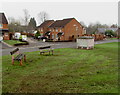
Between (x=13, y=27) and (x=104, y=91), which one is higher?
(x=13, y=27)

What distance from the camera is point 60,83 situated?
5.95m

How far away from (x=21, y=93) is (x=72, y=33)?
44547 mm

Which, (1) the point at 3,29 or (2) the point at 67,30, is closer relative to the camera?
(1) the point at 3,29

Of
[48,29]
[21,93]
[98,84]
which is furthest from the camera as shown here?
[48,29]

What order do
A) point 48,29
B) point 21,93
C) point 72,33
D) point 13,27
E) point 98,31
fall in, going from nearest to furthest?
point 21,93, point 72,33, point 48,29, point 13,27, point 98,31

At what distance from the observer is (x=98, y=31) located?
289 ft

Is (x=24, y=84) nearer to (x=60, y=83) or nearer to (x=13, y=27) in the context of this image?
(x=60, y=83)

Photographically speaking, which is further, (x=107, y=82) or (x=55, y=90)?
(x=107, y=82)

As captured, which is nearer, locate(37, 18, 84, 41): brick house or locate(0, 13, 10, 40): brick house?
locate(0, 13, 10, 40): brick house

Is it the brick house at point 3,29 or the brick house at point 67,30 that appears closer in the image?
the brick house at point 3,29

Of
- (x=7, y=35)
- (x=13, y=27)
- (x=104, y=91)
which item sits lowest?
(x=104, y=91)

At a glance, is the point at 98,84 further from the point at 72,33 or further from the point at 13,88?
the point at 72,33

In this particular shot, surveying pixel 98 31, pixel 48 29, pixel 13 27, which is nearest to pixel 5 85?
pixel 48 29

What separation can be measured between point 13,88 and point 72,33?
44.1 meters
